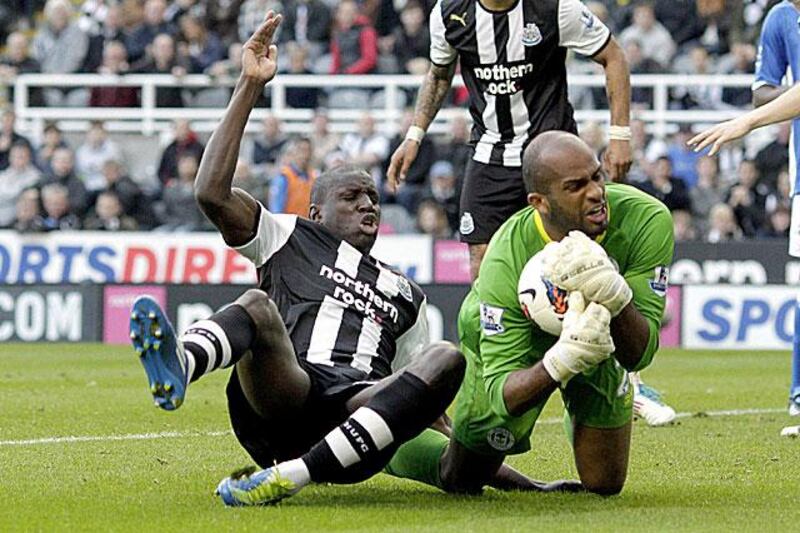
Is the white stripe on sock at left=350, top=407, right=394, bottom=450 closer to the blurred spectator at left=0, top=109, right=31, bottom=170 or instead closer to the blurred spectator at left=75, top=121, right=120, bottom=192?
the blurred spectator at left=75, top=121, right=120, bottom=192

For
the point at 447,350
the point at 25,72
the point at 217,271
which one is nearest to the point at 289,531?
the point at 447,350

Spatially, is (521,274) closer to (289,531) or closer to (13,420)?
(289,531)

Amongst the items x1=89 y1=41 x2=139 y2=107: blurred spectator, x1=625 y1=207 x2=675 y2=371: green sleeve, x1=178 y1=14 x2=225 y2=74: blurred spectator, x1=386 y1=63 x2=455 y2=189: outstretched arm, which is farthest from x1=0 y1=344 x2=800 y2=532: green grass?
x1=178 y1=14 x2=225 y2=74: blurred spectator

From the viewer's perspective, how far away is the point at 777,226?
18.1 metres

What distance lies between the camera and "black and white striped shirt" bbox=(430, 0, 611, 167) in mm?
8297

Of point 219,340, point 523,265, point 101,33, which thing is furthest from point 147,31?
point 219,340

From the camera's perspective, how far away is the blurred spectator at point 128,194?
19.8m

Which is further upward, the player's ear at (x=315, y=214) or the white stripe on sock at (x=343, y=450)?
the player's ear at (x=315, y=214)

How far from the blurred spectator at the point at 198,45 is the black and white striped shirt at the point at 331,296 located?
15771 mm

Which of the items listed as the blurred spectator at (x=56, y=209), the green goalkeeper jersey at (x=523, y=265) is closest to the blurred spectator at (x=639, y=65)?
the blurred spectator at (x=56, y=209)

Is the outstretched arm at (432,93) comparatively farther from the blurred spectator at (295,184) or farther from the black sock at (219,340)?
the blurred spectator at (295,184)

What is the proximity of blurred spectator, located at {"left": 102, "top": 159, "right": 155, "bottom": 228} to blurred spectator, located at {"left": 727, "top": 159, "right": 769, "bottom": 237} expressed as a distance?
6973mm

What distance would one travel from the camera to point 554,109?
840 centimetres

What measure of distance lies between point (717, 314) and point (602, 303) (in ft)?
38.7
